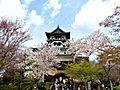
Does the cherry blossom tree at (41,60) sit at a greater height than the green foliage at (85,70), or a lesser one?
greater

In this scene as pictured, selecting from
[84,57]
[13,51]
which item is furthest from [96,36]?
[13,51]

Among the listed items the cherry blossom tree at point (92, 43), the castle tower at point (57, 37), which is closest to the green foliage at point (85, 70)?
the cherry blossom tree at point (92, 43)

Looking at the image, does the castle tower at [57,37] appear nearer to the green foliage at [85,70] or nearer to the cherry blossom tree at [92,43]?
the cherry blossom tree at [92,43]

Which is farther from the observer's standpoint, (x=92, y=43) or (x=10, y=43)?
(x=92, y=43)

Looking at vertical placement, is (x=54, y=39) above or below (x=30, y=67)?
above

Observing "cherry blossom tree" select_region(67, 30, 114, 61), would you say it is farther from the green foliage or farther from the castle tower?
the castle tower

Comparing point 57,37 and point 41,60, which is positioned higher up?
point 57,37

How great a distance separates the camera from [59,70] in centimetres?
4788

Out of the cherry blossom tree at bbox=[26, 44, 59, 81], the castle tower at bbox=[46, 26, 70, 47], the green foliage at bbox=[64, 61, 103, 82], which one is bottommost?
the green foliage at bbox=[64, 61, 103, 82]

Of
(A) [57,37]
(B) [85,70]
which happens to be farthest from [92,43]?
(A) [57,37]

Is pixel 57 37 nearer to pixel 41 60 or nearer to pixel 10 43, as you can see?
pixel 41 60

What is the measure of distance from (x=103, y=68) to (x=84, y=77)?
3760 mm

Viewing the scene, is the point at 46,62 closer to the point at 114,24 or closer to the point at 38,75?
the point at 38,75

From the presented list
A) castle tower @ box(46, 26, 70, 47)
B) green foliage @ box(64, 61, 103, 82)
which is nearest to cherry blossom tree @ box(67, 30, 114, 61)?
green foliage @ box(64, 61, 103, 82)
